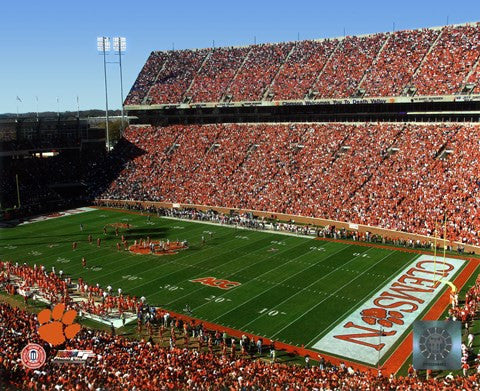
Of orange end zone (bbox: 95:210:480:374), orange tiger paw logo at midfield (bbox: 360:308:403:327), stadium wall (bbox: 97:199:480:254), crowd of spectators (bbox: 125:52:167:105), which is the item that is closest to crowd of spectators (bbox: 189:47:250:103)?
crowd of spectators (bbox: 125:52:167:105)

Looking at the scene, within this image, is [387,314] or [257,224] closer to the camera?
[387,314]

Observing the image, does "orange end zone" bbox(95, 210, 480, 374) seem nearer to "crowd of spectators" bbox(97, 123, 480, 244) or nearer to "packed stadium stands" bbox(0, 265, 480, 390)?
"packed stadium stands" bbox(0, 265, 480, 390)

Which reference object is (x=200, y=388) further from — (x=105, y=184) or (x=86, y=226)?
(x=105, y=184)

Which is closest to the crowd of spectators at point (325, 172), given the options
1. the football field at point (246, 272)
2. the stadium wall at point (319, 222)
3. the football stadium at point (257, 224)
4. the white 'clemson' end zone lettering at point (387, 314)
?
the football stadium at point (257, 224)

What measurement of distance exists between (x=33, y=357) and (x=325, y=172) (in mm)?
31170

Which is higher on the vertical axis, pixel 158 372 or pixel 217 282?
pixel 158 372

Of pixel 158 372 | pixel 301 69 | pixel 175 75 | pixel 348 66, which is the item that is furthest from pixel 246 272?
pixel 175 75

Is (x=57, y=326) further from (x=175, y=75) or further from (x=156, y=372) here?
(x=175, y=75)

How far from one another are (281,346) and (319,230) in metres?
16.8

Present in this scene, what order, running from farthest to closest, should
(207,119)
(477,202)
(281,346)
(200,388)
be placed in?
(207,119)
(477,202)
(281,346)
(200,388)

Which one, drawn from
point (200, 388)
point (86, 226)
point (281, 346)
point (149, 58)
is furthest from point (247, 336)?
point (149, 58)

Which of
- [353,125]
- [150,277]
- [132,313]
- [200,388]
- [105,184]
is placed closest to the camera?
[200,388]

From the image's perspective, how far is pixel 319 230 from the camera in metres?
35.3

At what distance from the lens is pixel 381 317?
21.5 metres
